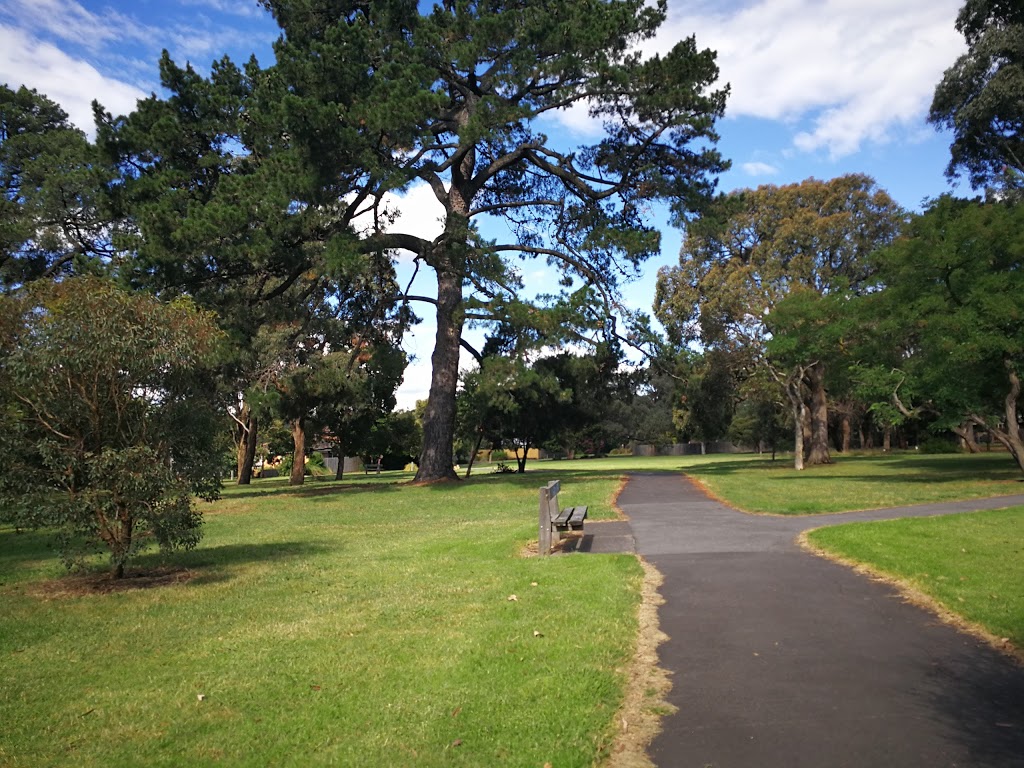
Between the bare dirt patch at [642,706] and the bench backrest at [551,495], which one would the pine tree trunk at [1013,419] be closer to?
the bench backrest at [551,495]

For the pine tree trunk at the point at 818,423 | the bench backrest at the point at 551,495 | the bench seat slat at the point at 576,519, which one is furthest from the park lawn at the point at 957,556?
the pine tree trunk at the point at 818,423

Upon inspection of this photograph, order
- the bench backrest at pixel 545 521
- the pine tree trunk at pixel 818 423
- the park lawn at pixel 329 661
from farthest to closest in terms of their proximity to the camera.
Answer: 1. the pine tree trunk at pixel 818 423
2. the bench backrest at pixel 545 521
3. the park lawn at pixel 329 661

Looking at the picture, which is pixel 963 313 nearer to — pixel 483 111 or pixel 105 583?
pixel 483 111

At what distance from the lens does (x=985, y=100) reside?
1204 inches

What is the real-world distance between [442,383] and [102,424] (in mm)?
18063

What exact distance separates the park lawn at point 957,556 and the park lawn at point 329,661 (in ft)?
9.84

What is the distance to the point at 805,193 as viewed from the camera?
1719 inches

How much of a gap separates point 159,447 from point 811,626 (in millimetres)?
7879

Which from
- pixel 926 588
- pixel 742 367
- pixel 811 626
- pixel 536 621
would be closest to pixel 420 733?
pixel 536 621

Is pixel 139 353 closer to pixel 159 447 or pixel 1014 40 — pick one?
pixel 159 447

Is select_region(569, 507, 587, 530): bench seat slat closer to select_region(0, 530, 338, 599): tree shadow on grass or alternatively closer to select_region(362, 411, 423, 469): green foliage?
select_region(0, 530, 338, 599): tree shadow on grass

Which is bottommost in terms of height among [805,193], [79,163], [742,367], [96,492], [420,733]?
[420,733]

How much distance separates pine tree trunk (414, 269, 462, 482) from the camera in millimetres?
27844

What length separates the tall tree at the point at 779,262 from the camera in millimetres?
41906
